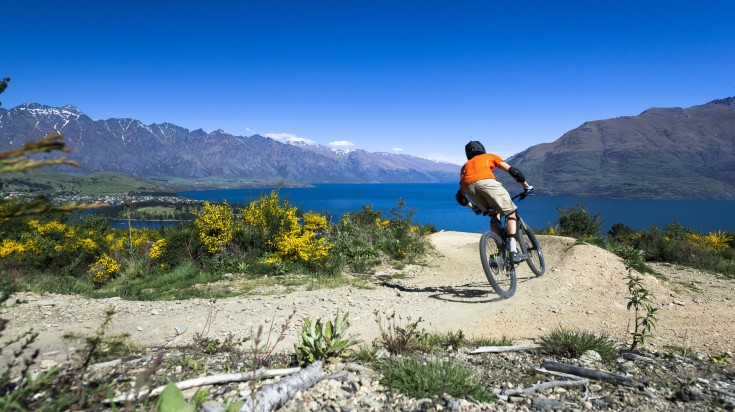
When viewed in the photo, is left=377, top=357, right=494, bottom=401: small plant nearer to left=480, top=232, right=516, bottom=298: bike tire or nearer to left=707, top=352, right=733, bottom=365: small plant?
left=707, top=352, right=733, bottom=365: small plant

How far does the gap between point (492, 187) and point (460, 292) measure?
8.77 feet

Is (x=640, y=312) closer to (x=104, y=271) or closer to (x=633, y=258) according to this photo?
(x=633, y=258)

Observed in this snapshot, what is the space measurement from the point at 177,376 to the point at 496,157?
693cm

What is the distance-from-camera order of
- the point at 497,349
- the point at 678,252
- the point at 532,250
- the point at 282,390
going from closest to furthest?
the point at 282,390 < the point at 497,349 < the point at 532,250 < the point at 678,252

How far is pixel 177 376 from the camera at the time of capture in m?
3.40

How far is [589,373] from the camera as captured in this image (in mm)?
3672

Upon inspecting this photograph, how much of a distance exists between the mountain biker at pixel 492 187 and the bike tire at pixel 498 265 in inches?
9.5

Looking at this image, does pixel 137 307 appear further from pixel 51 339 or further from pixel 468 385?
pixel 468 385

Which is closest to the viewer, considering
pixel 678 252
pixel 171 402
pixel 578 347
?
pixel 171 402

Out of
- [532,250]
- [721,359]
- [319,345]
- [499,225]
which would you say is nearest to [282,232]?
[499,225]

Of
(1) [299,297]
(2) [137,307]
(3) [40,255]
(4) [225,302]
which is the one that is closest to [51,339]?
(2) [137,307]

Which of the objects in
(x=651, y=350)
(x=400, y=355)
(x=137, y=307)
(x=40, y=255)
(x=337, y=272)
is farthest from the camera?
(x=40, y=255)

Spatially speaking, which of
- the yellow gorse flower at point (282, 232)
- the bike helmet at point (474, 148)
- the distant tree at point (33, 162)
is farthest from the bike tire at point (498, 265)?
the distant tree at point (33, 162)

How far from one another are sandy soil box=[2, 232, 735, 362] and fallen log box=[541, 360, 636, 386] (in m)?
1.45
